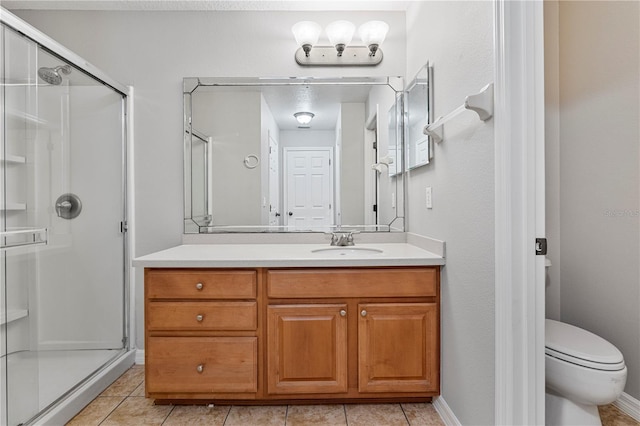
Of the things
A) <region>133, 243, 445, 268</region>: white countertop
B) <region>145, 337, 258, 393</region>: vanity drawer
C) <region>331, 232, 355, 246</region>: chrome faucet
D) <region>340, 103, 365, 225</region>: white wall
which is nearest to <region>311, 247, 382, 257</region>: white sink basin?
<region>331, 232, 355, 246</region>: chrome faucet

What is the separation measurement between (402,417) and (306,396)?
48cm

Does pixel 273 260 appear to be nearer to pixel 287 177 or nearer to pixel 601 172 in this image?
pixel 287 177

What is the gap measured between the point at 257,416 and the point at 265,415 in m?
0.04

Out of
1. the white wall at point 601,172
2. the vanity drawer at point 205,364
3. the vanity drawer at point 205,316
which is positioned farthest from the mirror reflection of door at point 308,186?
the white wall at point 601,172

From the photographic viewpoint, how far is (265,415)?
1744 mm

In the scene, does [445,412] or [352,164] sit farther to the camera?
[352,164]

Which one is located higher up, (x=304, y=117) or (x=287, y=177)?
(x=304, y=117)

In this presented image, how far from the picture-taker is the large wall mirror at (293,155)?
7.66ft

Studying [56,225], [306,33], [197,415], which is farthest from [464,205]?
[56,225]

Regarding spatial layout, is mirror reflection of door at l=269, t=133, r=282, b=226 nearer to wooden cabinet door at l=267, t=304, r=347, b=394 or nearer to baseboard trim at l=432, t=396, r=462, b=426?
wooden cabinet door at l=267, t=304, r=347, b=394

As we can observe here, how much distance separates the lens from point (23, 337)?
168cm

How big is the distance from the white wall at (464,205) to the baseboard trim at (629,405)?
0.99 meters

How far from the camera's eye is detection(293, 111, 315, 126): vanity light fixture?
93.0 inches

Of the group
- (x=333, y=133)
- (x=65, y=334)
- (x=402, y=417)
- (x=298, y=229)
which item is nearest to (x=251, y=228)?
(x=298, y=229)
